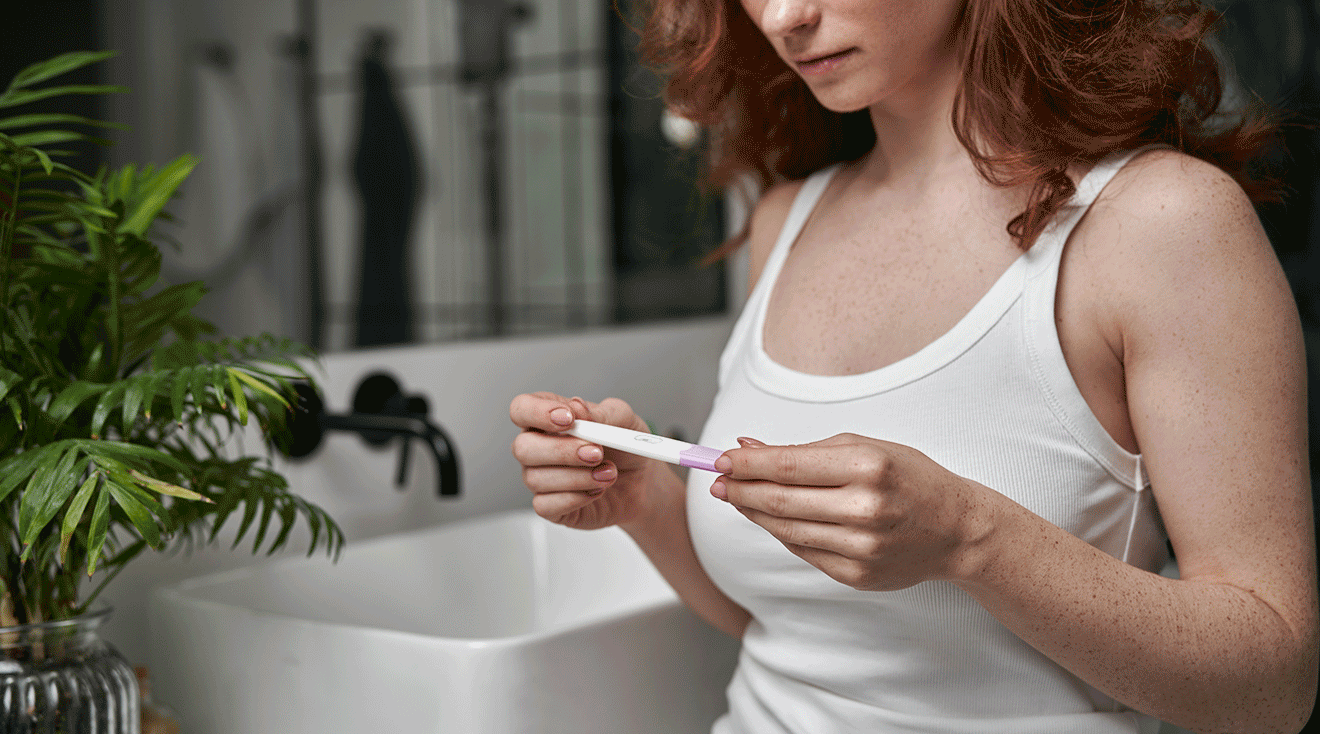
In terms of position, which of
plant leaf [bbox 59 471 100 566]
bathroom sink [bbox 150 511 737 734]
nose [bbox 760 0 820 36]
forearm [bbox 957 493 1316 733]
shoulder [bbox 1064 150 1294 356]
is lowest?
bathroom sink [bbox 150 511 737 734]

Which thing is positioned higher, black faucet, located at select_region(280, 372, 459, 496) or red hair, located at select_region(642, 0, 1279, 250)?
red hair, located at select_region(642, 0, 1279, 250)

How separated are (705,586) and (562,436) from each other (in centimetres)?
24

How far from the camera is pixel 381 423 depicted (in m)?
1.02

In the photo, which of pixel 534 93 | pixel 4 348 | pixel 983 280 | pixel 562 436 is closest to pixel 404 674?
pixel 562 436

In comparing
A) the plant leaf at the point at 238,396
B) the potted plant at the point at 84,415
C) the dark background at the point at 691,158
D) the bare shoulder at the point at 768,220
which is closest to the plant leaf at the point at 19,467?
the potted plant at the point at 84,415

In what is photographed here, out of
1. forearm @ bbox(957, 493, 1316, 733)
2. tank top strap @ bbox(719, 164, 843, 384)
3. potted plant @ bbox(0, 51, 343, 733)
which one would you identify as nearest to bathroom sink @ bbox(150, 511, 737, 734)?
potted plant @ bbox(0, 51, 343, 733)

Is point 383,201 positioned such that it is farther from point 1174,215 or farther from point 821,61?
point 1174,215

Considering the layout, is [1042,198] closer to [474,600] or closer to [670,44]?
[670,44]

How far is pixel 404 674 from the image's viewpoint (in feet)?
2.56

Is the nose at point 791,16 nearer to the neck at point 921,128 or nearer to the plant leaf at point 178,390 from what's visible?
the neck at point 921,128

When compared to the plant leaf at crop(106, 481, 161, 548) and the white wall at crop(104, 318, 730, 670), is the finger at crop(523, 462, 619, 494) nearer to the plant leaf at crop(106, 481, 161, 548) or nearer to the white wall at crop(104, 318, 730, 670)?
the plant leaf at crop(106, 481, 161, 548)

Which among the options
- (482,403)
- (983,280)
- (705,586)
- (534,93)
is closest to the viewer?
(983,280)

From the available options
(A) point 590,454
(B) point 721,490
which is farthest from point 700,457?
(A) point 590,454

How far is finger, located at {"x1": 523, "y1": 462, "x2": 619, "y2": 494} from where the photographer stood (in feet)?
2.42
